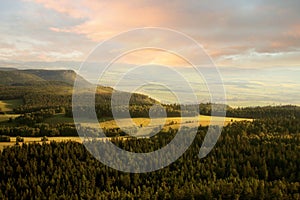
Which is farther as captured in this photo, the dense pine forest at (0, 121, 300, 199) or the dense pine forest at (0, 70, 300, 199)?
the dense pine forest at (0, 70, 300, 199)

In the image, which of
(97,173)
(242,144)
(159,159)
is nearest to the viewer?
(97,173)

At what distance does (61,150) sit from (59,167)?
16.2m

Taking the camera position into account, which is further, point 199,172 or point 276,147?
point 276,147

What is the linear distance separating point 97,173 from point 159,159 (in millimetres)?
31258

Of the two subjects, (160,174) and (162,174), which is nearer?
(162,174)

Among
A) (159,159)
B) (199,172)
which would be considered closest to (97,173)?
(159,159)

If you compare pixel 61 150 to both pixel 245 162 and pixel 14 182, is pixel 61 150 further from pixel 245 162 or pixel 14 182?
pixel 245 162

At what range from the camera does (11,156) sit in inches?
6762

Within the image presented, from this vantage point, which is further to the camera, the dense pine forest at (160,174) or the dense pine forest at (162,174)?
the dense pine forest at (160,174)

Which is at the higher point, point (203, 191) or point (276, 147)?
point (276, 147)

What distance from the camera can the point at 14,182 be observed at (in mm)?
153875

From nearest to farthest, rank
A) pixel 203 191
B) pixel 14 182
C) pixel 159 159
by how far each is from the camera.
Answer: pixel 203 191, pixel 14 182, pixel 159 159

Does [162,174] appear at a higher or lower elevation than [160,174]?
higher

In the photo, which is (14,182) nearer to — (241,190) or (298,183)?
(241,190)
